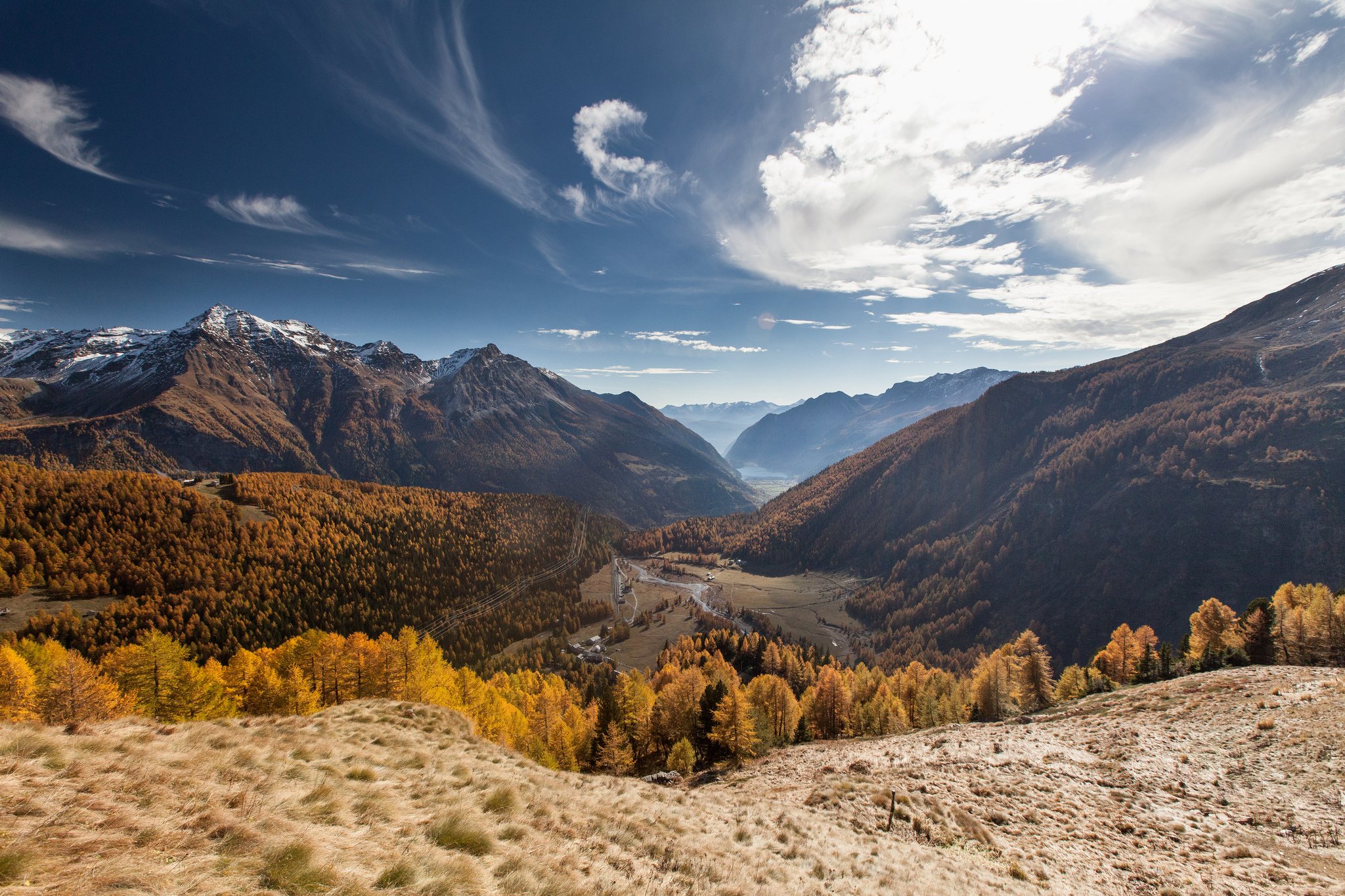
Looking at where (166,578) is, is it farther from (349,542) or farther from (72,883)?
(72,883)

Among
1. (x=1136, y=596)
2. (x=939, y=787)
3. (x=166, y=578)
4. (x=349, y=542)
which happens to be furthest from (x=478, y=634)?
(x=1136, y=596)

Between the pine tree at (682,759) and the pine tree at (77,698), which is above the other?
the pine tree at (77,698)

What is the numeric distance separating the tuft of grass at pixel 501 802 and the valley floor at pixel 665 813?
0.09 meters

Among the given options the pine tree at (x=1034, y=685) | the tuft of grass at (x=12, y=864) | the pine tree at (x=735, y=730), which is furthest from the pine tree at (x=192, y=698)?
the pine tree at (x=1034, y=685)

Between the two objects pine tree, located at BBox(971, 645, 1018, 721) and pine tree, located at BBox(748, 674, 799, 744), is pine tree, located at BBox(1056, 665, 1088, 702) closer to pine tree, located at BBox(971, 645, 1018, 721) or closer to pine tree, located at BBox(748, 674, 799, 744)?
pine tree, located at BBox(971, 645, 1018, 721)

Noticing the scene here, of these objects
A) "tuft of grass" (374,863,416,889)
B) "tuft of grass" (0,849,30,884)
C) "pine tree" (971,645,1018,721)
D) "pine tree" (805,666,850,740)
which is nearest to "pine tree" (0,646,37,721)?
"tuft of grass" (0,849,30,884)

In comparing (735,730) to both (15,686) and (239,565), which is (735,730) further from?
(239,565)

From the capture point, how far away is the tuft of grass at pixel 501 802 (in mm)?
17344

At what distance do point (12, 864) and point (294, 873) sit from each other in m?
4.34

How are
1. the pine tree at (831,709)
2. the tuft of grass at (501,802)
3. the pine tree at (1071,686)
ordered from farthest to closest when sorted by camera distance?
1. the pine tree at (1071,686)
2. the pine tree at (831,709)
3. the tuft of grass at (501,802)

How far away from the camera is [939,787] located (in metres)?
29.6

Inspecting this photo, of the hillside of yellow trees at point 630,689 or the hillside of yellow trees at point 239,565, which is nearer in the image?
the hillside of yellow trees at point 630,689

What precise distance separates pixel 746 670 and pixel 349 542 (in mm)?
132200

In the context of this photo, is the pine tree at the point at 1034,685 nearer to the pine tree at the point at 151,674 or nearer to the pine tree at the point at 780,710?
the pine tree at the point at 780,710
